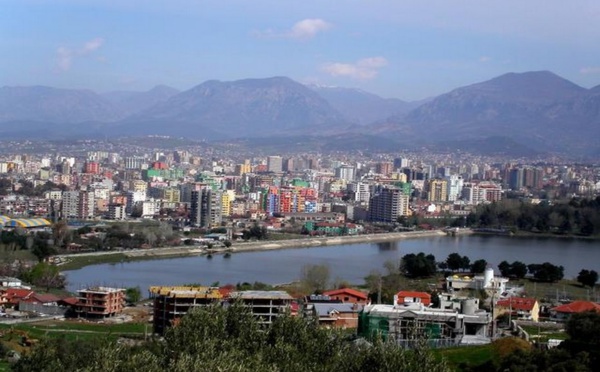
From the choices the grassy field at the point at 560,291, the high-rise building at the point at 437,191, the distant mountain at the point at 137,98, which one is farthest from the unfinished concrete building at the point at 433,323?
the distant mountain at the point at 137,98

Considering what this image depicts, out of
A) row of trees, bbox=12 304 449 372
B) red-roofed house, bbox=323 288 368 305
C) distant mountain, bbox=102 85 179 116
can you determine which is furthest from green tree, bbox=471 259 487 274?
distant mountain, bbox=102 85 179 116

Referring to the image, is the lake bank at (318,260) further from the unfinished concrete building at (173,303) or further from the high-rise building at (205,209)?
the unfinished concrete building at (173,303)

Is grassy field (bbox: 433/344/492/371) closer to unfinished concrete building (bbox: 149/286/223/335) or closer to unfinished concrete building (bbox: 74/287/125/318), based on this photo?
unfinished concrete building (bbox: 149/286/223/335)

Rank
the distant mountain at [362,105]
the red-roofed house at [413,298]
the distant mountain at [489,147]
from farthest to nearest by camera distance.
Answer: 1. the distant mountain at [362,105]
2. the distant mountain at [489,147]
3. the red-roofed house at [413,298]

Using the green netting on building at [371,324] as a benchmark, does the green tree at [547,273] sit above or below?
below

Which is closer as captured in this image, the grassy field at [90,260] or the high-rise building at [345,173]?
the grassy field at [90,260]

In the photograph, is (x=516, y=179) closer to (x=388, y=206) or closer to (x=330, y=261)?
(x=388, y=206)
